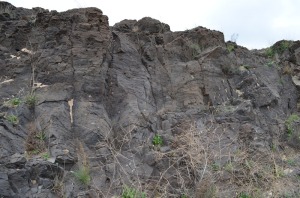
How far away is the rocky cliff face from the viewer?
6.25m

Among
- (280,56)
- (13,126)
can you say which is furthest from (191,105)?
(280,56)

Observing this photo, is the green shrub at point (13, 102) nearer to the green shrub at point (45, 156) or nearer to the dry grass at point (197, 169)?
the green shrub at point (45, 156)

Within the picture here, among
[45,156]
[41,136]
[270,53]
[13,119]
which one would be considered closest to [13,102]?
[13,119]

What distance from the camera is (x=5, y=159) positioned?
5762mm

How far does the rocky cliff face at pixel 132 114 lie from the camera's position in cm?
625

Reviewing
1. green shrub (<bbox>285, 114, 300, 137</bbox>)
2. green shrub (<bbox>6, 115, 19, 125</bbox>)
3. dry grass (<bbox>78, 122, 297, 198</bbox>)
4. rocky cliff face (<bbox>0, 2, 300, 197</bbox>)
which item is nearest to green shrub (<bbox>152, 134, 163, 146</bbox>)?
rocky cliff face (<bbox>0, 2, 300, 197</bbox>)

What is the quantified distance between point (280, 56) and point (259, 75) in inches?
74.9

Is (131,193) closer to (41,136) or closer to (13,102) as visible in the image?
(41,136)

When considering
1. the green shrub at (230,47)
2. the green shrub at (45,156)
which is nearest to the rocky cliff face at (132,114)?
the green shrub at (45,156)

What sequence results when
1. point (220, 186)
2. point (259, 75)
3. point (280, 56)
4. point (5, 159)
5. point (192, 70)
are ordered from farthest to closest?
point (280, 56) < point (259, 75) < point (192, 70) < point (220, 186) < point (5, 159)

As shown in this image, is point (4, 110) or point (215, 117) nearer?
point (4, 110)

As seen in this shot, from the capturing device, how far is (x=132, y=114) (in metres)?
7.38

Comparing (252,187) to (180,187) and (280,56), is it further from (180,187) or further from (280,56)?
(280,56)

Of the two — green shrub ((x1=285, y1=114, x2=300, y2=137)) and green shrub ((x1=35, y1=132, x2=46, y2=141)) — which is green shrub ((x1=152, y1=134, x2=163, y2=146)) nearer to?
green shrub ((x1=35, y1=132, x2=46, y2=141))
